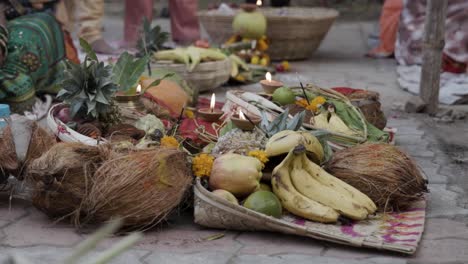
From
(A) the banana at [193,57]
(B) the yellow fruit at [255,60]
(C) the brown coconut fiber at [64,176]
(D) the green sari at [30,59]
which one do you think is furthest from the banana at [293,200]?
(B) the yellow fruit at [255,60]

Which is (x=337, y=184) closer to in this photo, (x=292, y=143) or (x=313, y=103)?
(x=292, y=143)

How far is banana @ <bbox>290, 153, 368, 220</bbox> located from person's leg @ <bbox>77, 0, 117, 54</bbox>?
4.12m

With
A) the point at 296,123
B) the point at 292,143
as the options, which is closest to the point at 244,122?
the point at 296,123

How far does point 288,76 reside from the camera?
6.63 meters

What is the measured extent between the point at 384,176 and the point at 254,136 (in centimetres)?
58

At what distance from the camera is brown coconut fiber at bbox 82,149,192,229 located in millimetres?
2953

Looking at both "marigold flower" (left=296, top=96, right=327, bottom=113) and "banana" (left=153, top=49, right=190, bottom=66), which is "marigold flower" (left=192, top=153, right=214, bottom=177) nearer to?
"marigold flower" (left=296, top=96, right=327, bottom=113)

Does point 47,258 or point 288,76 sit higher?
point 47,258

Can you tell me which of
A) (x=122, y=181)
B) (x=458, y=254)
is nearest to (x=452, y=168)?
(x=458, y=254)

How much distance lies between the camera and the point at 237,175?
309 centimetres

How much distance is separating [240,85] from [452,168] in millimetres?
2523

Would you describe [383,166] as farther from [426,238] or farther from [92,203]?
[92,203]

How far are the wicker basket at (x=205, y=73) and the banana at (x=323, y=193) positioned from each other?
226 centimetres

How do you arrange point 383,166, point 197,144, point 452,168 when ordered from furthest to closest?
1. point 452,168
2. point 197,144
3. point 383,166
